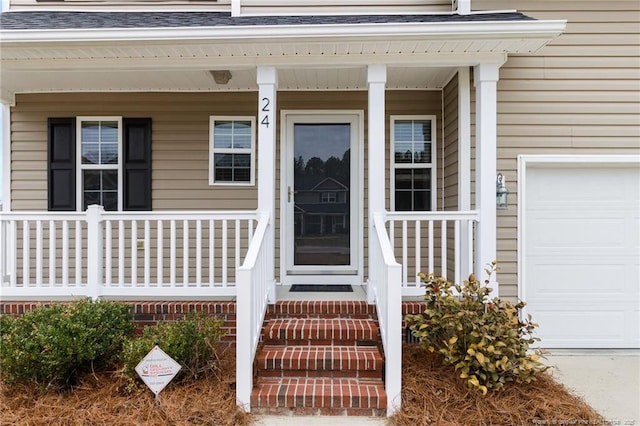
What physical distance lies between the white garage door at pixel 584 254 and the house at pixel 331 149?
0.02 metres

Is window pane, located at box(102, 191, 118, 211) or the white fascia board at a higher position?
the white fascia board

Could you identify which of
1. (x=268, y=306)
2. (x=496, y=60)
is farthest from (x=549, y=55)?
(x=268, y=306)

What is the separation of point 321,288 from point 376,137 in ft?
5.98

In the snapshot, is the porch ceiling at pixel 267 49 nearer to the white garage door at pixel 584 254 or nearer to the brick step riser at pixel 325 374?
the white garage door at pixel 584 254

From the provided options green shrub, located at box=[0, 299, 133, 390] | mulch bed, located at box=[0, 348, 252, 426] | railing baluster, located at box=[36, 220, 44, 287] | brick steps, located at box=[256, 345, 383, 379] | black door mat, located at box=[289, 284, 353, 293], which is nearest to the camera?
mulch bed, located at box=[0, 348, 252, 426]

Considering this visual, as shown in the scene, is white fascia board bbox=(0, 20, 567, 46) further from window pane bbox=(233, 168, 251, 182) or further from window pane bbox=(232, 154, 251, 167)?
window pane bbox=(233, 168, 251, 182)

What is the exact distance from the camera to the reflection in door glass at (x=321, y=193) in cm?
514

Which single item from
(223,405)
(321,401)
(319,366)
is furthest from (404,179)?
(223,405)

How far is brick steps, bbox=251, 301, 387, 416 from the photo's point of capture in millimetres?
3047

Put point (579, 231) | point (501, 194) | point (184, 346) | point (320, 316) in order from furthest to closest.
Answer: point (579, 231), point (501, 194), point (320, 316), point (184, 346)

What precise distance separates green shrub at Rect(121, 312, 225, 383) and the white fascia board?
2.53 meters

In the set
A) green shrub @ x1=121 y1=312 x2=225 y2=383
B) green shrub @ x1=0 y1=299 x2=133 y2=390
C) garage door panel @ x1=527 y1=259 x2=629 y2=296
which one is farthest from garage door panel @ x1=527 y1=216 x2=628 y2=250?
green shrub @ x1=0 y1=299 x2=133 y2=390

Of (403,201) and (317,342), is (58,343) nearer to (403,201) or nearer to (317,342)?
(317,342)

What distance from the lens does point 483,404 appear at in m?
3.01
